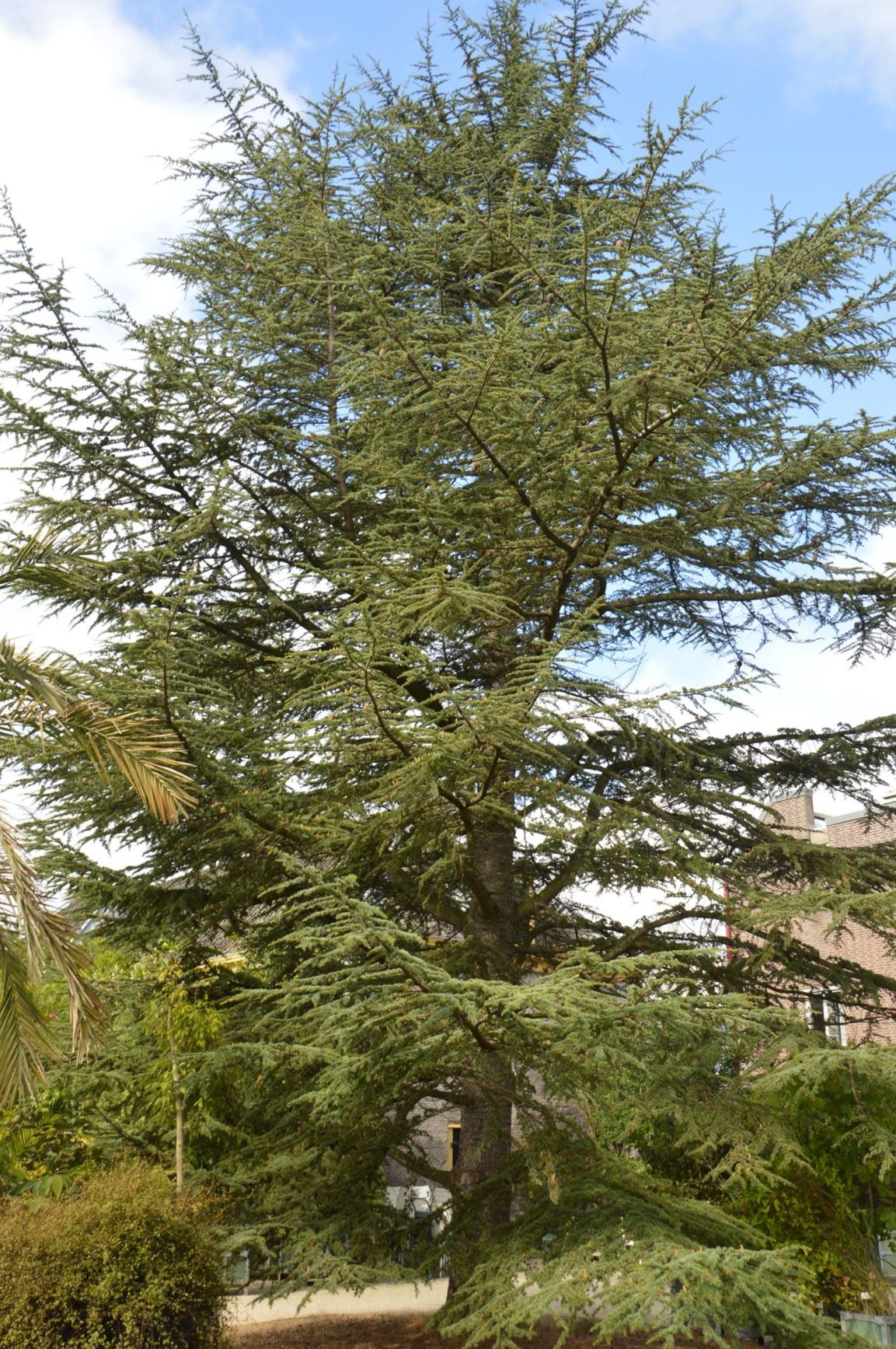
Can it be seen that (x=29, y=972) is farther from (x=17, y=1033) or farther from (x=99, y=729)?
(x=99, y=729)

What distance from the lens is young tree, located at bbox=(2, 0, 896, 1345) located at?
7.89m

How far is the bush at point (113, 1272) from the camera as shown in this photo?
8500mm

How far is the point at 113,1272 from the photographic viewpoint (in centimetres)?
867

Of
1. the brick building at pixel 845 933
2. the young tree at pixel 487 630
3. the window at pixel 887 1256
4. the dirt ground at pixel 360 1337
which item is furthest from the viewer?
the brick building at pixel 845 933

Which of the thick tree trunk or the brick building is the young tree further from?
the brick building

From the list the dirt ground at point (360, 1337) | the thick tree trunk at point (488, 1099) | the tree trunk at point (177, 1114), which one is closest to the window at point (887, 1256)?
the dirt ground at point (360, 1337)

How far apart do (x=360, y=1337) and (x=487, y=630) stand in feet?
24.2

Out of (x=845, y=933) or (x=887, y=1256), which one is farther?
(x=845, y=933)

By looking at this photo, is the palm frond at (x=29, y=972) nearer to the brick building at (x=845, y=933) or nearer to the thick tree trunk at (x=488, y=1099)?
the thick tree trunk at (x=488, y=1099)

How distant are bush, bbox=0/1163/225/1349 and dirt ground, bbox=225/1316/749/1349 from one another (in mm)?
1852

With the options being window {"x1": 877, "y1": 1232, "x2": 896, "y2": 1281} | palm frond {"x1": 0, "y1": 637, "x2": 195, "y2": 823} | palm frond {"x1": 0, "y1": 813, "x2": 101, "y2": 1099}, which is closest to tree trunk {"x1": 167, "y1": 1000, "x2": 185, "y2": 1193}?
palm frond {"x1": 0, "y1": 813, "x2": 101, "y2": 1099}

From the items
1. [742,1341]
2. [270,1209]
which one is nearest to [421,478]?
[270,1209]

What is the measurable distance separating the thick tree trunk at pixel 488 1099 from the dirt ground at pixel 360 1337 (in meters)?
1.85

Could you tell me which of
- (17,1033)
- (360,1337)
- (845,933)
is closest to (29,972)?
(17,1033)
